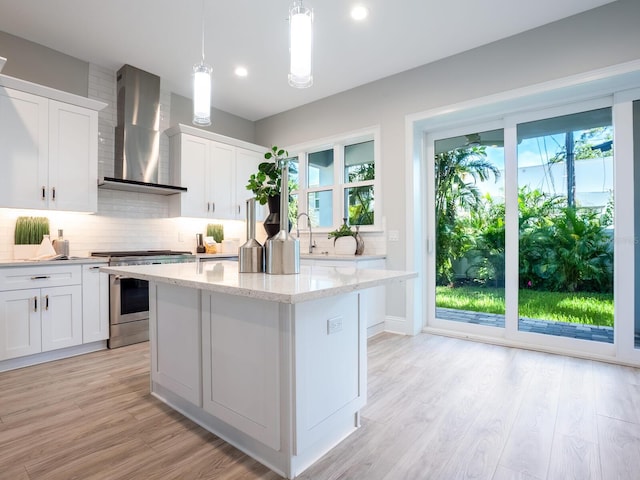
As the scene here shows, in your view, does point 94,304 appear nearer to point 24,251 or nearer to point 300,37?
point 24,251

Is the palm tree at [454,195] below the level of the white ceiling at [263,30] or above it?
below

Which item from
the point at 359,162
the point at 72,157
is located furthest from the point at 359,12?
the point at 72,157

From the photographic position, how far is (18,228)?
3.21 metres

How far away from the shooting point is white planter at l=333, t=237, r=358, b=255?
401 cm

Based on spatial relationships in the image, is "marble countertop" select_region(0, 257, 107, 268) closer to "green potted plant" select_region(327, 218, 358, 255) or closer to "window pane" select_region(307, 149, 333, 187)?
"green potted plant" select_region(327, 218, 358, 255)

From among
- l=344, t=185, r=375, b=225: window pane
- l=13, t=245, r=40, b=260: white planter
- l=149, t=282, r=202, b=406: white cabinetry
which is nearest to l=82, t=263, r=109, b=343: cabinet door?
l=13, t=245, r=40, b=260: white planter

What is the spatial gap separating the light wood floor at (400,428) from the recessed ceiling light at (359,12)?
2.89 m

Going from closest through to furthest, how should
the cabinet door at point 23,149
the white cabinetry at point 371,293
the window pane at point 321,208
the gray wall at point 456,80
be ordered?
the gray wall at point 456,80 → the cabinet door at point 23,149 → the white cabinetry at point 371,293 → the window pane at point 321,208

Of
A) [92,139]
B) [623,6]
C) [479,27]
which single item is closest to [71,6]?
[92,139]

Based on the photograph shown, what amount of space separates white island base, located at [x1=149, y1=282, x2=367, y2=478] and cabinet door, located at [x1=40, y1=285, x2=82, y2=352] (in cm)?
166

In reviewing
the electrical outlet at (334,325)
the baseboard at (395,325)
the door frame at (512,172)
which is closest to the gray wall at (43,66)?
the door frame at (512,172)

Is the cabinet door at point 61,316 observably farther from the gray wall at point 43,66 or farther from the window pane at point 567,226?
the window pane at point 567,226

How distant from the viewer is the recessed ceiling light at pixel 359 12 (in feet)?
9.20

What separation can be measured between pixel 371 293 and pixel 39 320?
300cm
